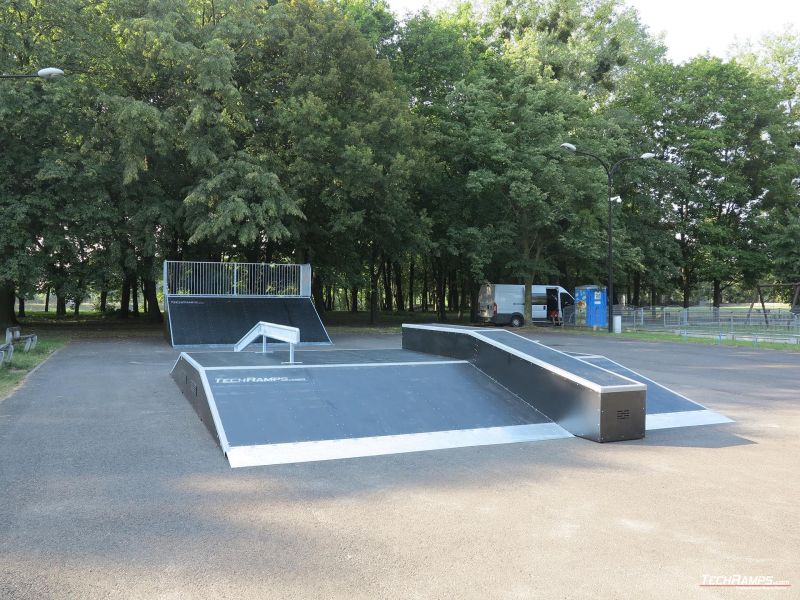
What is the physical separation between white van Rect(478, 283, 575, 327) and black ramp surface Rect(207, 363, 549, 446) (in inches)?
1008

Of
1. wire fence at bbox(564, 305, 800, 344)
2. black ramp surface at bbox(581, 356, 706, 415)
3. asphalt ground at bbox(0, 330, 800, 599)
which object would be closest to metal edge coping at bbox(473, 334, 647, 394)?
asphalt ground at bbox(0, 330, 800, 599)

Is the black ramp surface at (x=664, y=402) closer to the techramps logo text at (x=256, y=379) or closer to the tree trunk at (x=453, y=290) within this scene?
the techramps logo text at (x=256, y=379)

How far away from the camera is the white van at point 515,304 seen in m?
34.9

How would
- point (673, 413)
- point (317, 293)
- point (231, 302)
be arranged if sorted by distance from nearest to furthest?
point (673, 413) → point (231, 302) → point (317, 293)

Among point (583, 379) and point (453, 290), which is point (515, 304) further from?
point (583, 379)

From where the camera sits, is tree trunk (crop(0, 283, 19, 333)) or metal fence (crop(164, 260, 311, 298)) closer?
metal fence (crop(164, 260, 311, 298))

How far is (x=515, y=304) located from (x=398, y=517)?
31173mm

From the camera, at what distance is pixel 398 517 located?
4.82 m

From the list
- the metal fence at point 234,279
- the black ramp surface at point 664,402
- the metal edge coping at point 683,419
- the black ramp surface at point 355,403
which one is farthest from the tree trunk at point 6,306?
the metal edge coping at point 683,419

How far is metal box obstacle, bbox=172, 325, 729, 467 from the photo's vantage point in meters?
7.04

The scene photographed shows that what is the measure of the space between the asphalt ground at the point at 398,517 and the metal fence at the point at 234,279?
52.4 feet

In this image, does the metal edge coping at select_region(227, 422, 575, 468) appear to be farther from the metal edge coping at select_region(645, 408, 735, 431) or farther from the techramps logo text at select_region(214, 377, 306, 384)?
the techramps logo text at select_region(214, 377, 306, 384)

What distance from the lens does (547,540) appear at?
4375mm

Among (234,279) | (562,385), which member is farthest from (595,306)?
(562,385)
